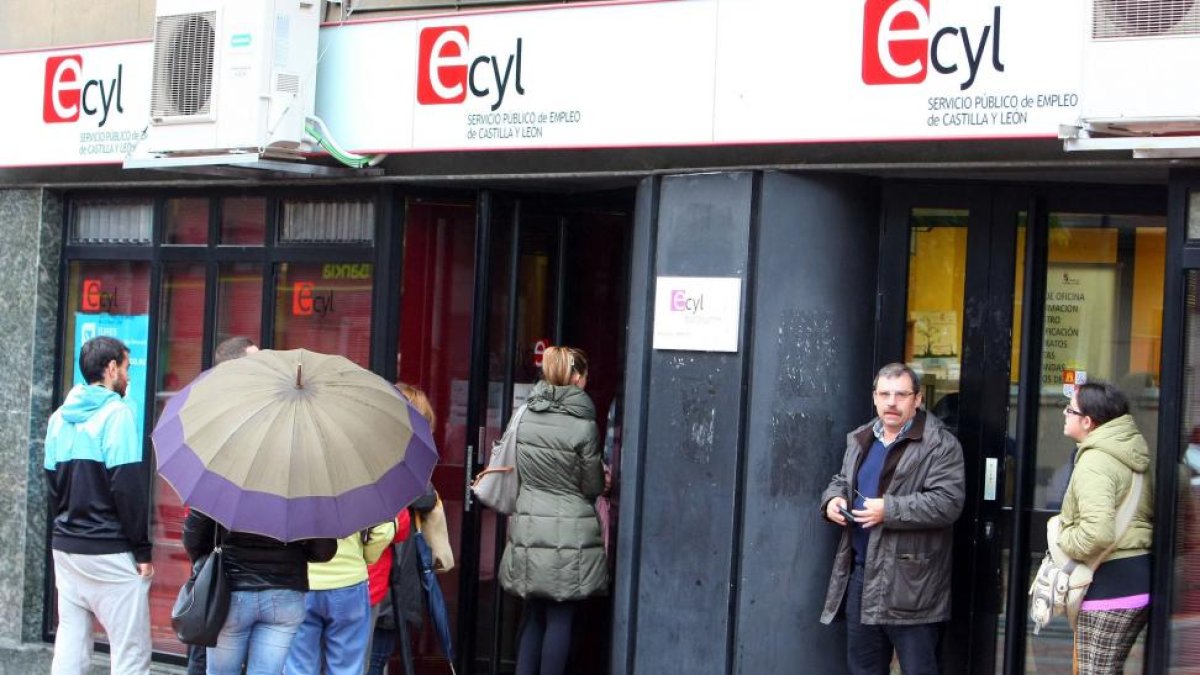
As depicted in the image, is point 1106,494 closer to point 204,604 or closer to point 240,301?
point 204,604

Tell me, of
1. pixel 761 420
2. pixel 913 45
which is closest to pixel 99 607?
pixel 761 420

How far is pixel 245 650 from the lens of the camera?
6.08 m

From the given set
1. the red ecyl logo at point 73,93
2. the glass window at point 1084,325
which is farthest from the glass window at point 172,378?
the glass window at point 1084,325

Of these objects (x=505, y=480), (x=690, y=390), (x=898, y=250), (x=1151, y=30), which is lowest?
(x=505, y=480)

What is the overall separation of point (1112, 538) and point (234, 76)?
469cm

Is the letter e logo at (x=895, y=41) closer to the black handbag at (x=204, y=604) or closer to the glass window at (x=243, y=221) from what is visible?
the black handbag at (x=204, y=604)

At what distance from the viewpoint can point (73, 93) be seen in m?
9.42

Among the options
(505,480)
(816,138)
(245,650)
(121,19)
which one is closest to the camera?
(245,650)

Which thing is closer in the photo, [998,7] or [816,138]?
[998,7]

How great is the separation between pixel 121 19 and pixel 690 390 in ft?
13.6

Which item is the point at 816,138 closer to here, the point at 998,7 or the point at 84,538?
the point at 998,7

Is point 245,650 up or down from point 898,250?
down

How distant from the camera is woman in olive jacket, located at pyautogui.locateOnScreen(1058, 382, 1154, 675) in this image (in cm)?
643

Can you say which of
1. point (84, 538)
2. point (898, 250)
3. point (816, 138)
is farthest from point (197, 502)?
point (898, 250)
